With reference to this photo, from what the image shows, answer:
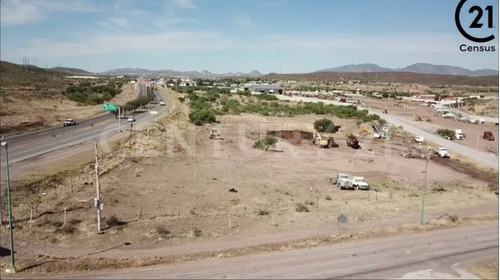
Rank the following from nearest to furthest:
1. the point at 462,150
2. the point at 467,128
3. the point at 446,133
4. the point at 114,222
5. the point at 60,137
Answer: the point at 114,222 → the point at 60,137 → the point at 462,150 → the point at 446,133 → the point at 467,128

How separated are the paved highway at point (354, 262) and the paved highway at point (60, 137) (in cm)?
3177

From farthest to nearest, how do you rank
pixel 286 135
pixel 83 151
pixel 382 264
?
pixel 286 135
pixel 83 151
pixel 382 264

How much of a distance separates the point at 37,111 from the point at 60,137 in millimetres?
32496

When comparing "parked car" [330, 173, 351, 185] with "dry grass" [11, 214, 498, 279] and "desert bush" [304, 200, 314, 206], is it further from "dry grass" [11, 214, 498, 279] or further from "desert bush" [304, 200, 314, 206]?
"dry grass" [11, 214, 498, 279]

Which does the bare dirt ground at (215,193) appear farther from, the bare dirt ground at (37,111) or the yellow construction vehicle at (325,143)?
the bare dirt ground at (37,111)

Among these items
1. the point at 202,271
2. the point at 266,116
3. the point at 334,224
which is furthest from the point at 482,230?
the point at 266,116

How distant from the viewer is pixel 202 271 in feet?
78.1

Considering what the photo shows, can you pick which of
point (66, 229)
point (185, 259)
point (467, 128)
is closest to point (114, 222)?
point (66, 229)

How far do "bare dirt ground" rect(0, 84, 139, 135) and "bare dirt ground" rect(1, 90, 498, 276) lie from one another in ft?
84.5

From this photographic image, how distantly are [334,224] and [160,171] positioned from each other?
22.1 meters

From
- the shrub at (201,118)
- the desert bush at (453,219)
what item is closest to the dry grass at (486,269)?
the desert bush at (453,219)

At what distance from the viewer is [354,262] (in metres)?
25.7

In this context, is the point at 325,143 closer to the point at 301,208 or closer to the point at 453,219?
the point at 301,208

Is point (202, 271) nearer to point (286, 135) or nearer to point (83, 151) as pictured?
point (83, 151)
